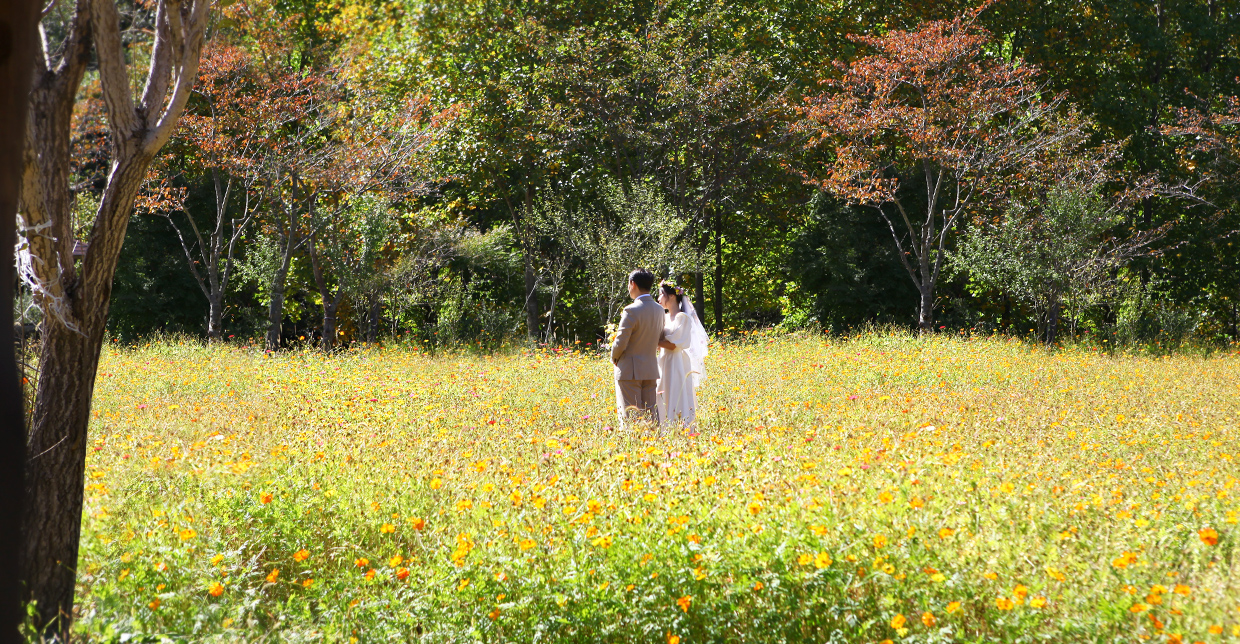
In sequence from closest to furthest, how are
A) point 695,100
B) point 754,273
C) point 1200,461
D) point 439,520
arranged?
point 439,520 < point 1200,461 < point 695,100 < point 754,273

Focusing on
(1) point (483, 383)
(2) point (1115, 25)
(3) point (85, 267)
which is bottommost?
(1) point (483, 383)

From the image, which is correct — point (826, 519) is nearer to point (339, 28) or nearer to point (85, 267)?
point (85, 267)

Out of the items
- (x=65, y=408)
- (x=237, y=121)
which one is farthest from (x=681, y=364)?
(x=237, y=121)

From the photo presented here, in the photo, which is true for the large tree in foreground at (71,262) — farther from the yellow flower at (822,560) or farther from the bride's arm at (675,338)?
the bride's arm at (675,338)

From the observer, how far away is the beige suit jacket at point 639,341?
7020mm

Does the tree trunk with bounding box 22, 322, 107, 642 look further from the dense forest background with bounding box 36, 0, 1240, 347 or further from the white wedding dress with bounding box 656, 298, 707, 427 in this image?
the dense forest background with bounding box 36, 0, 1240, 347

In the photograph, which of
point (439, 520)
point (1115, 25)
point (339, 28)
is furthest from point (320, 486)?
point (1115, 25)

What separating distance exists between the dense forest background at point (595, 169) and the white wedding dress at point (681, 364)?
30.4ft

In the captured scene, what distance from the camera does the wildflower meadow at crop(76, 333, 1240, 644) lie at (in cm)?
328

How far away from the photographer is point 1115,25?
2055 centimetres

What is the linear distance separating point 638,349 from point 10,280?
5667 millimetres

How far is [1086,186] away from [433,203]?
1510 centimetres

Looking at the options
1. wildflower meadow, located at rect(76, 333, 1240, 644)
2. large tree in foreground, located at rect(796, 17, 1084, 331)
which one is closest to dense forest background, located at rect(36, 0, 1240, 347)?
large tree in foreground, located at rect(796, 17, 1084, 331)

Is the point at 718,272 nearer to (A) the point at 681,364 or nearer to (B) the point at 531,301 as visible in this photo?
(B) the point at 531,301
